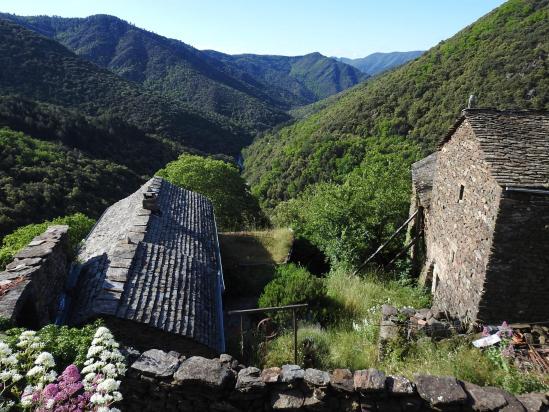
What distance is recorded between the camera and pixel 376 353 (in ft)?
26.6

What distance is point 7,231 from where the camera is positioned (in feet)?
79.4

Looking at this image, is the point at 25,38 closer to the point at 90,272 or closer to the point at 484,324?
the point at 90,272

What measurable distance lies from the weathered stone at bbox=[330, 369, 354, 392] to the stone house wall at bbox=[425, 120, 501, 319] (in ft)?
15.1

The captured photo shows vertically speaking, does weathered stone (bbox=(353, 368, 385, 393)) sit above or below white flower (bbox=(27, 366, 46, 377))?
below

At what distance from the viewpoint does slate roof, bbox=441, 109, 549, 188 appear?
299 inches

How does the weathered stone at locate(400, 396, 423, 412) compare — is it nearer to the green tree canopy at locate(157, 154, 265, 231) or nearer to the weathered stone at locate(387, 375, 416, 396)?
the weathered stone at locate(387, 375, 416, 396)

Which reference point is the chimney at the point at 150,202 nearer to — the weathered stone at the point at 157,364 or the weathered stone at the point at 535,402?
the weathered stone at the point at 157,364

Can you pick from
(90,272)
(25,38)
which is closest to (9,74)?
(25,38)

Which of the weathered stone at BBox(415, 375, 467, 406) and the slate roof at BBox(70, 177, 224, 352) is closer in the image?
the weathered stone at BBox(415, 375, 467, 406)

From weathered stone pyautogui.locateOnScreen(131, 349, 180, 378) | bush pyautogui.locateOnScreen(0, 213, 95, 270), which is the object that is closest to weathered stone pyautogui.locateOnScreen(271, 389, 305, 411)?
weathered stone pyautogui.locateOnScreen(131, 349, 180, 378)

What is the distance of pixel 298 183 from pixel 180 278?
43003 millimetres

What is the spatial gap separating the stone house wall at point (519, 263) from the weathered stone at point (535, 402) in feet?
11.6

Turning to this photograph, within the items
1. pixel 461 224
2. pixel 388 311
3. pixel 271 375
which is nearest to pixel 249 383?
pixel 271 375

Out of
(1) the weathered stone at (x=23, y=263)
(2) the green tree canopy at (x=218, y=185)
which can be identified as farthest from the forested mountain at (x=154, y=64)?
(1) the weathered stone at (x=23, y=263)
